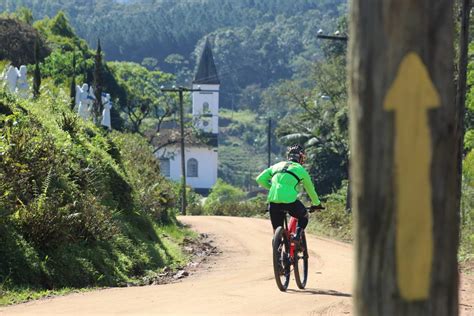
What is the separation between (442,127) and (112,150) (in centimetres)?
1878

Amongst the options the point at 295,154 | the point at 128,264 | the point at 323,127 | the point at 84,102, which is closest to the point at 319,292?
the point at 295,154

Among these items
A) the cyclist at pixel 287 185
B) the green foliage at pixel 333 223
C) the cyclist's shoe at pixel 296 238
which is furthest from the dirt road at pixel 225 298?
the green foliage at pixel 333 223

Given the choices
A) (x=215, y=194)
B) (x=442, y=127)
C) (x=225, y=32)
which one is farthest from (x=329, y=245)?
(x=225, y=32)

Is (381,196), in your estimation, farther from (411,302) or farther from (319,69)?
(319,69)

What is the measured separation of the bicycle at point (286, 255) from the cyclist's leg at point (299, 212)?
0.30ft

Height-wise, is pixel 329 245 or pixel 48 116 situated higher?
pixel 48 116

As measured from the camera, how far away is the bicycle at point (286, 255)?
37.7ft

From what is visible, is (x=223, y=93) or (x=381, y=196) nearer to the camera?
(x=381, y=196)

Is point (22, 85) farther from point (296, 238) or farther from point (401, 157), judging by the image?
point (401, 157)

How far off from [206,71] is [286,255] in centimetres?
10734

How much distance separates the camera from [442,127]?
3.38 m

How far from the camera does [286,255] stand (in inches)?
465

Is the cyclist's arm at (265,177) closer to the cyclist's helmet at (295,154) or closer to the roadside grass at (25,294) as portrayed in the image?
the cyclist's helmet at (295,154)

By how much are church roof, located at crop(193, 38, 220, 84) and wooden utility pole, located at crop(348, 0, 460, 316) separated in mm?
113651
